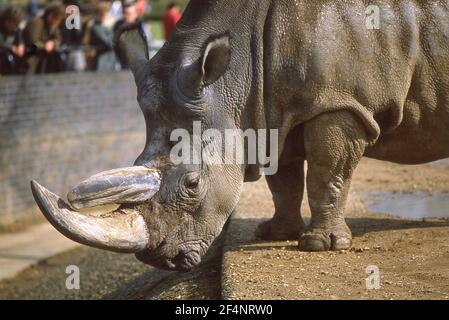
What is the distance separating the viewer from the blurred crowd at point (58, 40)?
1322cm

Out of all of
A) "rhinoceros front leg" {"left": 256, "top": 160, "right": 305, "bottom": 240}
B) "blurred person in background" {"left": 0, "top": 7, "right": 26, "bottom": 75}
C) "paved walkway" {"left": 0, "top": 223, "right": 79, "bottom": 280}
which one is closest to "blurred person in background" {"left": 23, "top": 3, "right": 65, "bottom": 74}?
"blurred person in background" {"left": 0, "top": 7, "right": 26, "bottom": 75}

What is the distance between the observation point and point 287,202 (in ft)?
23.9

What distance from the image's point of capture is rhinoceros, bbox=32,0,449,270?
6.06 meters

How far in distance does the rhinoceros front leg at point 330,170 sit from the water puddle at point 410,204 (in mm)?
1585

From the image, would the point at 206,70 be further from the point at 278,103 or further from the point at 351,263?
the point at 351,263

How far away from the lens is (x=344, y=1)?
654 cm

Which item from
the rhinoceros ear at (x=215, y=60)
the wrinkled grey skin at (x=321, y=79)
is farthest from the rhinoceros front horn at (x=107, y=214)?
the rhinoceros ear at (x=215, y=60)

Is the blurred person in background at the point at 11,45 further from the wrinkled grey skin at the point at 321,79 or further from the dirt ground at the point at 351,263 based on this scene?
the wrinkled grey skin at the point at 321,79

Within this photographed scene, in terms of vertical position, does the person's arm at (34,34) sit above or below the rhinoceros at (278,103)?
above

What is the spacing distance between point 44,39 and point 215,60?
7569mm

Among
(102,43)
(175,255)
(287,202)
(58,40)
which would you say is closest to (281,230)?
(287,202)

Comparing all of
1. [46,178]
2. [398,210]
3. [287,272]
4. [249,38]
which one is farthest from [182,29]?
[46,178]
